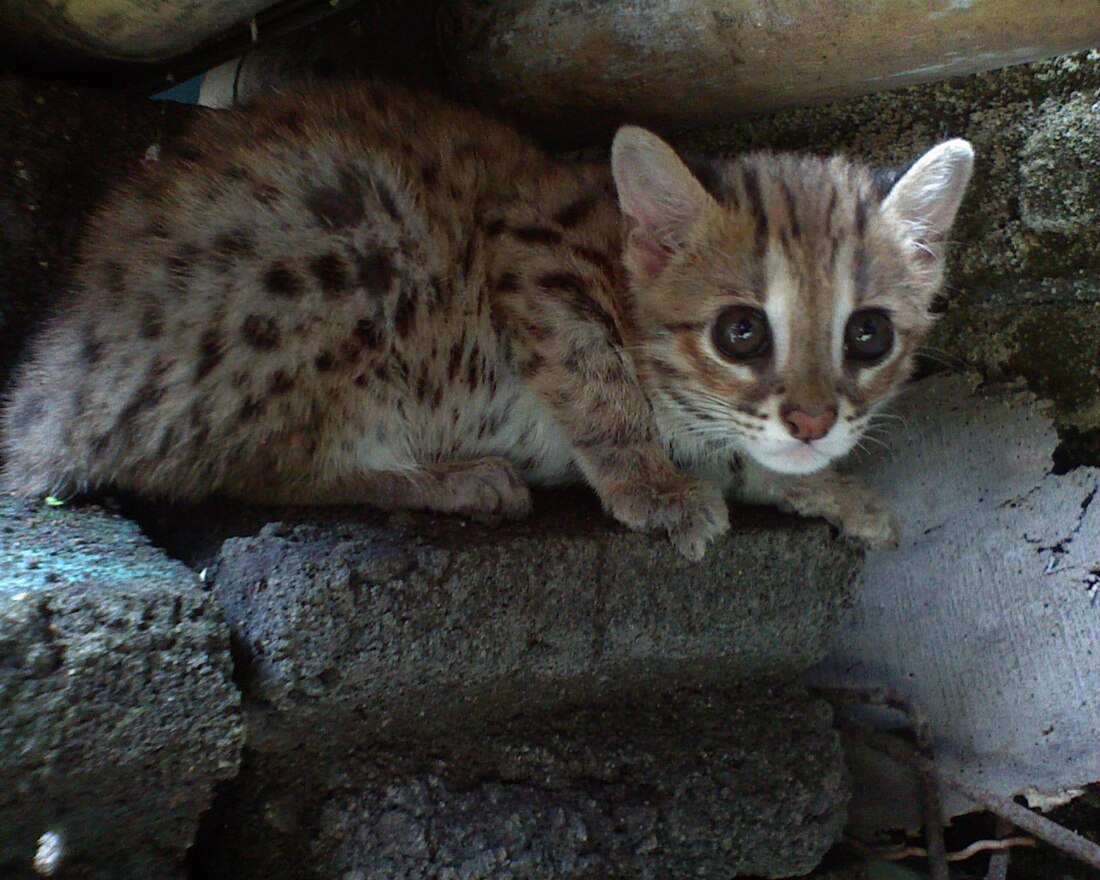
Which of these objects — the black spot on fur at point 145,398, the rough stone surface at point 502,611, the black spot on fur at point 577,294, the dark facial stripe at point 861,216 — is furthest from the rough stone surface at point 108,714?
the dark facial stripe at point 861,216

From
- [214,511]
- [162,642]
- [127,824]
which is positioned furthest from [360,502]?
[127,824]

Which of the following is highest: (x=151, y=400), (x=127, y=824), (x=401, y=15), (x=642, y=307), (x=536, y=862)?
(x=401, y=15)

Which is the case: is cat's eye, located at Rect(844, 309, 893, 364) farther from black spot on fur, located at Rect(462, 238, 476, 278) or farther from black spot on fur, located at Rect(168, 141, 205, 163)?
black spot on fur, located at Rect(168, 141, 205, 163)

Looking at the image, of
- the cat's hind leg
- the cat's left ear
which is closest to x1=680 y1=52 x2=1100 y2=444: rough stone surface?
the cat's left ear

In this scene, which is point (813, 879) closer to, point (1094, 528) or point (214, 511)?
point (1094, 528)

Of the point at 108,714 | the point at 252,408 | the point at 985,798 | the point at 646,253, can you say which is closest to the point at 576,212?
the point at 646,253

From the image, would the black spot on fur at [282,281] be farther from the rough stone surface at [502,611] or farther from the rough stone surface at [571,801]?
the rough stone surface at [571,801]
